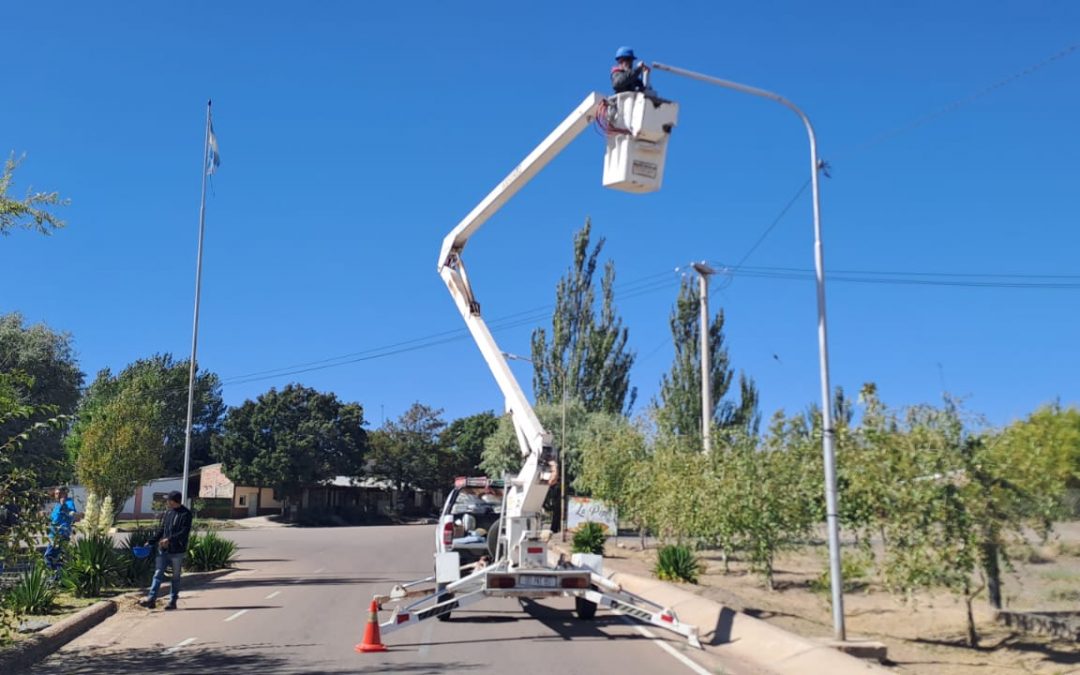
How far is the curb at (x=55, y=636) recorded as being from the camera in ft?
32.8

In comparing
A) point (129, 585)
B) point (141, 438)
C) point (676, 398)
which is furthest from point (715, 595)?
point (676, 398)

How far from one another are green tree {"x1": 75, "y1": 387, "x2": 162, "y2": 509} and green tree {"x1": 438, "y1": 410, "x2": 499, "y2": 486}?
5761 centimetres

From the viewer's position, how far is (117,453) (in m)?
27.3

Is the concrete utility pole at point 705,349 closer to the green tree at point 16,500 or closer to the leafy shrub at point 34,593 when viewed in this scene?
the leafy shrub at point 34,593

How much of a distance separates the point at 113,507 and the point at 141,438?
7.70 feet

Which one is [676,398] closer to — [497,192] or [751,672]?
[497,192]

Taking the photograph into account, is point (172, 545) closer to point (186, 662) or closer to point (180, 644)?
point (180, 644)

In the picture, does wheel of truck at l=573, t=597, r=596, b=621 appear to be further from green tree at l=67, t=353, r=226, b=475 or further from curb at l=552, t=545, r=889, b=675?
green tree at l=67, t=353, r=226, b=475

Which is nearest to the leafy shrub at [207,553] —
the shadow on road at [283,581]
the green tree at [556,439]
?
the shadow on road at [283,581]

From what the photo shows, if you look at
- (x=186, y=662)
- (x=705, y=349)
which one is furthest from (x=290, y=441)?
(x=186, y=662)

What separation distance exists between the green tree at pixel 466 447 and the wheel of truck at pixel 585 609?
7133cm

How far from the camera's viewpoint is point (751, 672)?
10242 millimetres

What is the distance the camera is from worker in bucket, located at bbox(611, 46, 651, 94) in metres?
11.6

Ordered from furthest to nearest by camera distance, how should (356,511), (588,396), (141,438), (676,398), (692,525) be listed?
1. (356,511)
2. (588,396)
3. (676,398)
4. (141,438)
5. (692,525)
